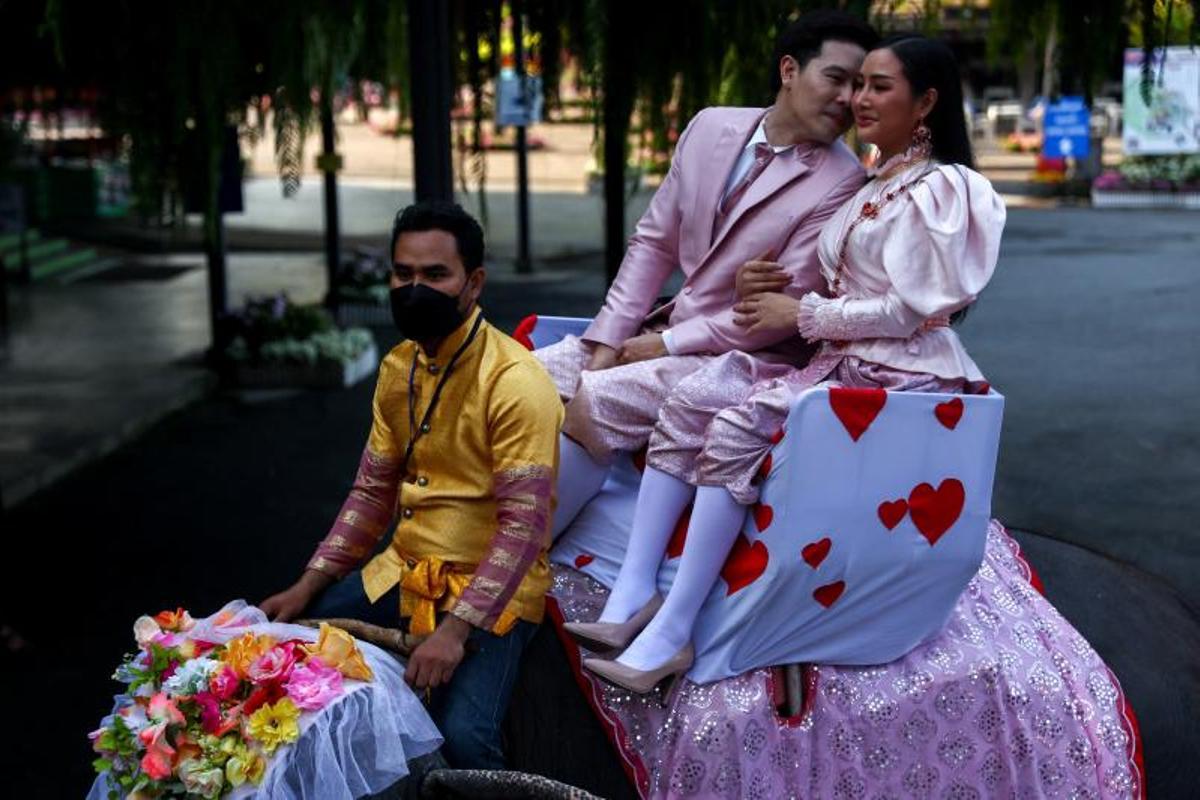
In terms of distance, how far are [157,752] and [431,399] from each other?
0.81 meters

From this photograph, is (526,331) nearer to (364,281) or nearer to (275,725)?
(275,725)

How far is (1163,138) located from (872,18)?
21.2m

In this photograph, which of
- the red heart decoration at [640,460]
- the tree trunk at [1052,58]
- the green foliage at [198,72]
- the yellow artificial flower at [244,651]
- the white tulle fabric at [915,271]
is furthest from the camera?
the tree trunk at [1052,58]

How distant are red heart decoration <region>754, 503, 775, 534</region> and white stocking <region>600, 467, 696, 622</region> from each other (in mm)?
147

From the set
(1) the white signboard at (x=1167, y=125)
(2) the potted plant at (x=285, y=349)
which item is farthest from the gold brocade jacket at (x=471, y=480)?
(1) the white signboard at (x=1167, y=125)

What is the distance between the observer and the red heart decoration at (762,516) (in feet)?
10.5

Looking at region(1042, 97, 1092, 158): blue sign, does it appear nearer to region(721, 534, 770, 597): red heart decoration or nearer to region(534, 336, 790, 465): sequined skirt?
region(534, 336, 790, 465): sequined skirt

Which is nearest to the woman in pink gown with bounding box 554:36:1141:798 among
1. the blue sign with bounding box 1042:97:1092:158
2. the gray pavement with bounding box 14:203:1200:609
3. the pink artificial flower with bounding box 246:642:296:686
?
the pink artificial flower with bounding box 246:642:296:686

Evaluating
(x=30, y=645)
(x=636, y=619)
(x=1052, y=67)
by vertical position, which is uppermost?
(x=1052, y=67)

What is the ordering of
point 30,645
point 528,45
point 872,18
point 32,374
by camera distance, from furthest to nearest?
point 32,374, point 30,645, point 528,45, point 872,18

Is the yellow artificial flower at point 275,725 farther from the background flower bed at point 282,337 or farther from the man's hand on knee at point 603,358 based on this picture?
the background flower bed at point 282,337

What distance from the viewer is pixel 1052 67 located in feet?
15.8

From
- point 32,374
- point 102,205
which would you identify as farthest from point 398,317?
point 102,205

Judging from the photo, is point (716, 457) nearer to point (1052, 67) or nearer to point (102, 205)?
point (1052, 67)
